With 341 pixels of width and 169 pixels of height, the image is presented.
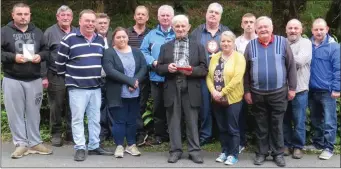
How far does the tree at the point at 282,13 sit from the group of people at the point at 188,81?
4.01 meters

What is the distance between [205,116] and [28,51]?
2.70 metres

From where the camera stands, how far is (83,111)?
6.88 m

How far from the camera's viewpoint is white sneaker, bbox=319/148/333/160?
7090mm

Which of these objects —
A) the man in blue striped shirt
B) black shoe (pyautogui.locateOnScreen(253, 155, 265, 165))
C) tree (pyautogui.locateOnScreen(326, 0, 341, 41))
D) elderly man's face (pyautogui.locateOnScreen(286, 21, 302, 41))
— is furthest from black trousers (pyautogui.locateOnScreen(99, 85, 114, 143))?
tree (pyautogui.locateOnScreen(326, 0, 341, 41))

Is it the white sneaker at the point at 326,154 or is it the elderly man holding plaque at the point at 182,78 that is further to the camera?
the white sneaker at the point at 326,154

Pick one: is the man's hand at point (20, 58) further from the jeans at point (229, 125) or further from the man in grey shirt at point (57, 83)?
the jeans at point (229, 125)

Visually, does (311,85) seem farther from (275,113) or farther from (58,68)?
(58,68)

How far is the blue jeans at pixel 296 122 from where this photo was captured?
6992 mm

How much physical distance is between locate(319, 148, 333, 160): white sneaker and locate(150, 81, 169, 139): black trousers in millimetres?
2338

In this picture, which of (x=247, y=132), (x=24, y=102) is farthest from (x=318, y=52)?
(x=24, y=102)

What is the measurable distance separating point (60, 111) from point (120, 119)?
1.21 meters

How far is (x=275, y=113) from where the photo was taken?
668cm

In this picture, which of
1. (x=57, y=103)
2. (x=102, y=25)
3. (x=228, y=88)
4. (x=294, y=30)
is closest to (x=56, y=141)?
(x=57, y=103)

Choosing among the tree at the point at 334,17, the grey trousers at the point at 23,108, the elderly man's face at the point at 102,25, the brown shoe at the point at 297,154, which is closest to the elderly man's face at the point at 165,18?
the elderly man's face at the point at 102,25
